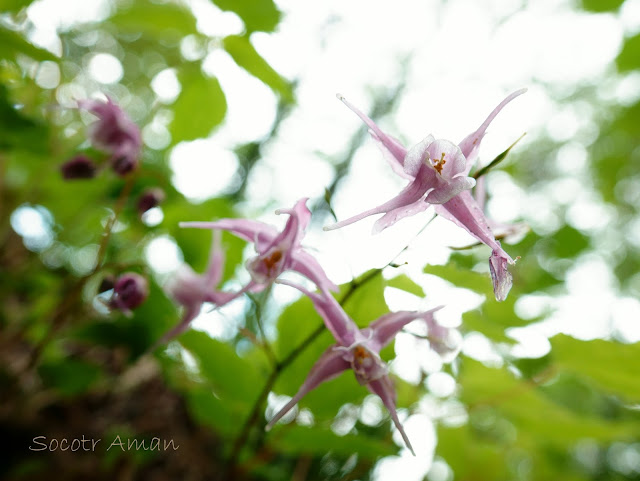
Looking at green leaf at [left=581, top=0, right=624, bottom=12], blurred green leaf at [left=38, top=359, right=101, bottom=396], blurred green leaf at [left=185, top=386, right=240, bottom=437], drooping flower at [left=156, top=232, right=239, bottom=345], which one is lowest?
blurred green leaf at [left=38, top=359, right=101, bottom=396]

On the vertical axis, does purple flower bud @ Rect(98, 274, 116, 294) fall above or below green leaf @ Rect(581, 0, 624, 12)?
below

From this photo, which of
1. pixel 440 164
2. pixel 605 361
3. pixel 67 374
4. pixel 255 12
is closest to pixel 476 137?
pixel 440 164

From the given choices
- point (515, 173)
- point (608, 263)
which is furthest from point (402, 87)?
point (515, 173)

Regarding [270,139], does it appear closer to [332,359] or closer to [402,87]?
[402,87]

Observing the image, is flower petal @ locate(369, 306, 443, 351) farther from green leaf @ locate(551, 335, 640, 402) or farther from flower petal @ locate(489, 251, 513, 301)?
green leaf @ locate(551, 335, 640, 402)

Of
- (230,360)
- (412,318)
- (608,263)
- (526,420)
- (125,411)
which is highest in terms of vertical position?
(412,318)

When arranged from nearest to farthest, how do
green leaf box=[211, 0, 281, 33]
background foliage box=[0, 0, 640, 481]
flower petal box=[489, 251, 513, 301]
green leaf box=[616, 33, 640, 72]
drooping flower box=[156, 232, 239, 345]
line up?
1. flower petal box=[489, 251, 513, 301]
2. drooping flower box=[156, 232, 239, 345]
3. background foliage box=[0, 0, 640, 481]
4. green leaf box=[211, 0, 281, 33]
5. green leaf box=[616, 33, 640, 72]

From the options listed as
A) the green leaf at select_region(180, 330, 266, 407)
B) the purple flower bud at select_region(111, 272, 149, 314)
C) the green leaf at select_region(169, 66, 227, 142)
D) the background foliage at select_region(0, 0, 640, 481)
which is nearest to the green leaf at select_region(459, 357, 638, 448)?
the background foliage at select_region(0, 0, 640, 481)
